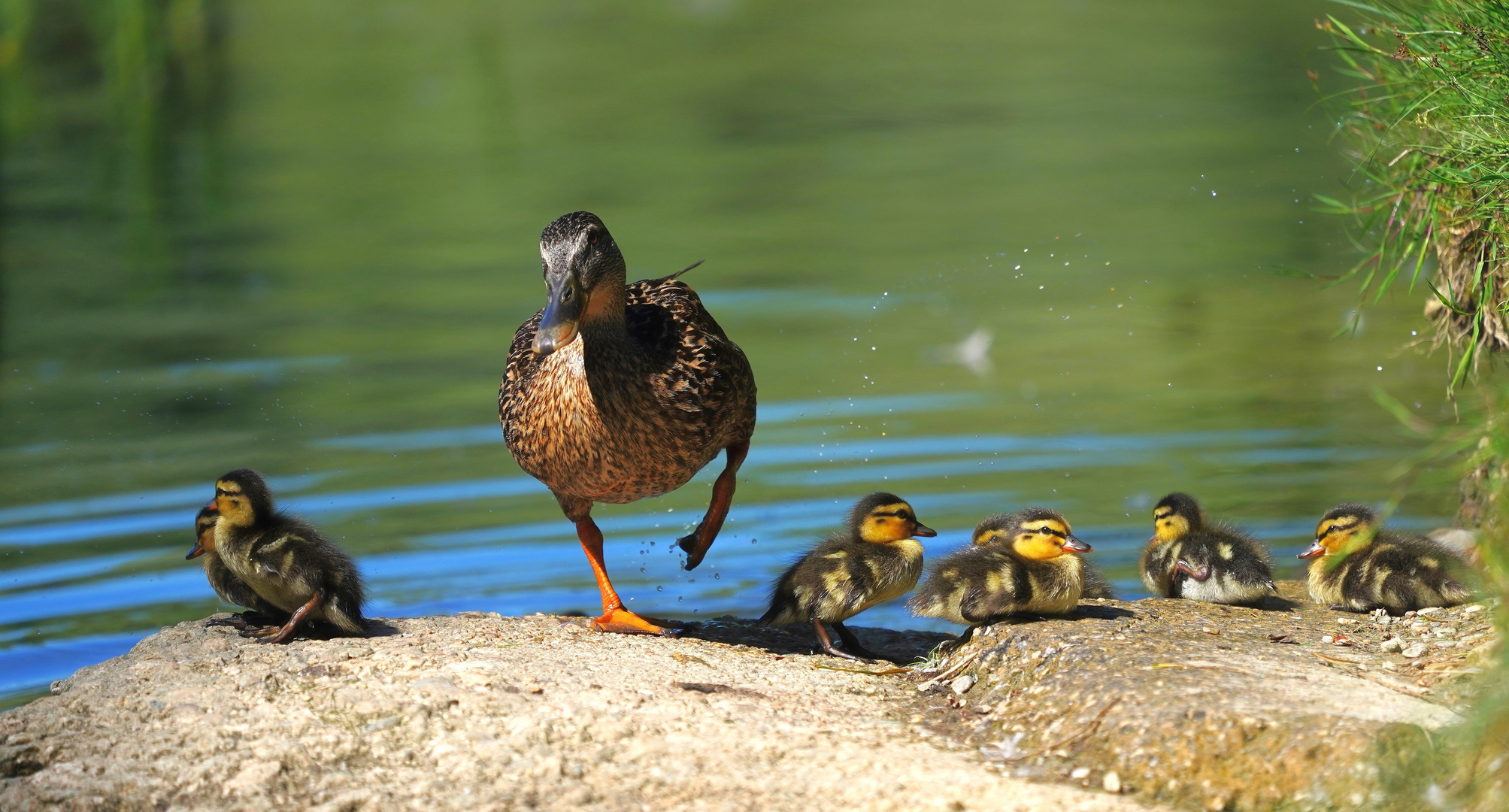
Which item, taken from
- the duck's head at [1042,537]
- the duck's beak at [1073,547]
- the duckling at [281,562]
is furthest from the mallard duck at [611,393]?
the duck's beak at [1073,547]

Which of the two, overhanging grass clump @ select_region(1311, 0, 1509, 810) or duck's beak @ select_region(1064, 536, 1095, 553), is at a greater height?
overhanging grass clump @ select_region(1311, 0, 1509, 810)

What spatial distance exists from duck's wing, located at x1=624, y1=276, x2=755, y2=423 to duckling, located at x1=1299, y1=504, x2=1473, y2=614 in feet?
6.79

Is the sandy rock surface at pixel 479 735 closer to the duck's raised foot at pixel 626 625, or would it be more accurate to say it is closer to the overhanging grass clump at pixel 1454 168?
the duck's raised foot at pixel 626 625

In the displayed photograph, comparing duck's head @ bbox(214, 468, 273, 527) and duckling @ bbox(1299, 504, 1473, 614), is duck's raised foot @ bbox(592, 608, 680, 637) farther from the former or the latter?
duckling @ bbox(1299, 504, 1473, 614)

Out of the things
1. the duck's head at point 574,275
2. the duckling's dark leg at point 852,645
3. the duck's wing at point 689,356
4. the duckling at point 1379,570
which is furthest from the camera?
the duck's wing at point 689,356

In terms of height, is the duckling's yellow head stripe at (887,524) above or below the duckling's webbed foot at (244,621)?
above

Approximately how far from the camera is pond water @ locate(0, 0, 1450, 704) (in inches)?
277

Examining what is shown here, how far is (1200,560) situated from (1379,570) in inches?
23.8

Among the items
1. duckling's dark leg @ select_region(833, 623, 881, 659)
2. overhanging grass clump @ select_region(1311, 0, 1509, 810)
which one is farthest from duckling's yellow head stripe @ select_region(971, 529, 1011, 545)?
overhanging grass clump @ select_region(1311, 0, 1509, 810)

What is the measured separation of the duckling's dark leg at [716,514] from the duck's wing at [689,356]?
0.61ft

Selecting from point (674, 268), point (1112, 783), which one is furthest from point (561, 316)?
point (674, 268)

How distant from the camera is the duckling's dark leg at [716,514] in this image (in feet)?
19.3

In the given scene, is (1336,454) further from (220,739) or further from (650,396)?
(220,739)

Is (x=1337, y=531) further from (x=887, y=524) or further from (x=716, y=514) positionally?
(x=716, y=514)
